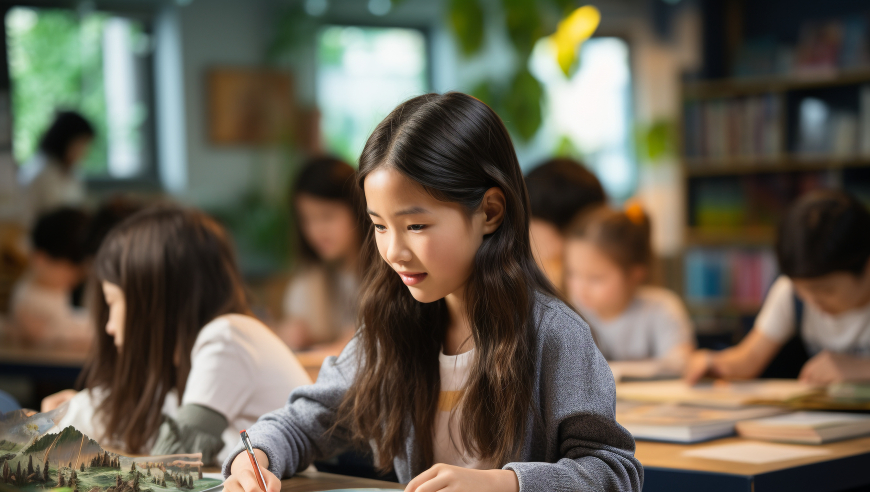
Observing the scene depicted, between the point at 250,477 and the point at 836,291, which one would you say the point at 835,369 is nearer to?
the point at 836,291

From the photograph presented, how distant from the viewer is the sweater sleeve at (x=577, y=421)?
1003 millimetres

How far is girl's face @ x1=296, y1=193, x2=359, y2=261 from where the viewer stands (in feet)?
10.4

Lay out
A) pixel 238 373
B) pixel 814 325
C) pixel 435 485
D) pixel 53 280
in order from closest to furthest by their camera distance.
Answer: pixel 435 485 < pixel 238 373 < pixel 814 325 < pixel 53 280

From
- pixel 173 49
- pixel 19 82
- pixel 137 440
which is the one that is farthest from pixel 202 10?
pixel 137 440

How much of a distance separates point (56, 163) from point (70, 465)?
3957mm

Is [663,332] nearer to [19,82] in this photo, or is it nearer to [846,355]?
[846,355]

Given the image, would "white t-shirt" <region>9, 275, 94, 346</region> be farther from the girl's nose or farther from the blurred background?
the girl's nose

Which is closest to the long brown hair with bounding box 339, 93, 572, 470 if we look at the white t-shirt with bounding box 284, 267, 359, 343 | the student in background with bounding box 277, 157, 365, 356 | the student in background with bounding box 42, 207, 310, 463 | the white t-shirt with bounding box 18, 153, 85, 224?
the student in background with bounding box 42, 207, 310, 463

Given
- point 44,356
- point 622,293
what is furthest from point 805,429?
point 44,356

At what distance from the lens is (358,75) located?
581 centimetres

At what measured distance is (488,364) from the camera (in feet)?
3.59

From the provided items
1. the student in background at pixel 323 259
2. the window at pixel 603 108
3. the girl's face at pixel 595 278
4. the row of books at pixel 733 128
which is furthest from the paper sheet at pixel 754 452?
the window at pixel 603 108

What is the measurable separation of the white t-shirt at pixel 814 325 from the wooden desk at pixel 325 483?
1583 mm

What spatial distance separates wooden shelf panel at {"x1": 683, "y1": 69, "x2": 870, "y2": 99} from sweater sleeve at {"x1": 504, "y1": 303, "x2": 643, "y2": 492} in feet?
12.8
